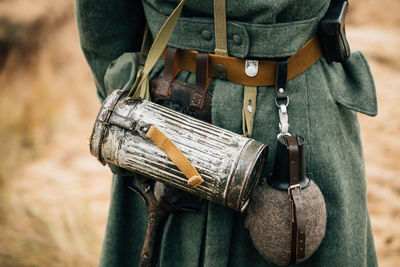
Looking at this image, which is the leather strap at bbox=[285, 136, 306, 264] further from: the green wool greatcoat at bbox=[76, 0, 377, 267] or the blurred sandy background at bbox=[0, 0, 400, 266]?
→ the blurred sandy background at bbox=[0, 0, 400, 266]

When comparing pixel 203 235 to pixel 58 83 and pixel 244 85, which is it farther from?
pixel 58 83

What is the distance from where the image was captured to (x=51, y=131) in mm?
3764

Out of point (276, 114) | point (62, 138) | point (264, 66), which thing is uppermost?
point (62, 138)

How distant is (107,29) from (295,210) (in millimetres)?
795

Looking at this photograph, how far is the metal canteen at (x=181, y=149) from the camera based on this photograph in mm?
951

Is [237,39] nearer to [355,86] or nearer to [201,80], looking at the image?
[201,80]

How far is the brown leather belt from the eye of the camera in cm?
106

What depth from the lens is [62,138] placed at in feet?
12.4

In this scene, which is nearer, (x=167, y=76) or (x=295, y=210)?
(x=295, y=210)


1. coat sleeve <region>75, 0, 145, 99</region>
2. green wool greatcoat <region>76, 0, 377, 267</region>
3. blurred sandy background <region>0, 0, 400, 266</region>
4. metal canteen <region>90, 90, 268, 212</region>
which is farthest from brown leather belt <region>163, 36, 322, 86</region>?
blurred sandy background <region>0, 0, 400, 266</region>

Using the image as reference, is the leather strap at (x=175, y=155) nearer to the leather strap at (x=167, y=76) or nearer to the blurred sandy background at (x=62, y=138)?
the leather strap at (x=167, y=76)

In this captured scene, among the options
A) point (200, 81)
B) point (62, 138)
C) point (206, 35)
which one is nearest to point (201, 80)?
point (200, 81)

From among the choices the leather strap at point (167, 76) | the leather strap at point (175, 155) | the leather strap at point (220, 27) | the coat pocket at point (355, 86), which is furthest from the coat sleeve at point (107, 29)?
the coat pocket at point (355, 86)

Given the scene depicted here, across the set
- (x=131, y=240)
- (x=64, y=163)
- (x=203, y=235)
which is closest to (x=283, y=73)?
(x=203, y=235)
